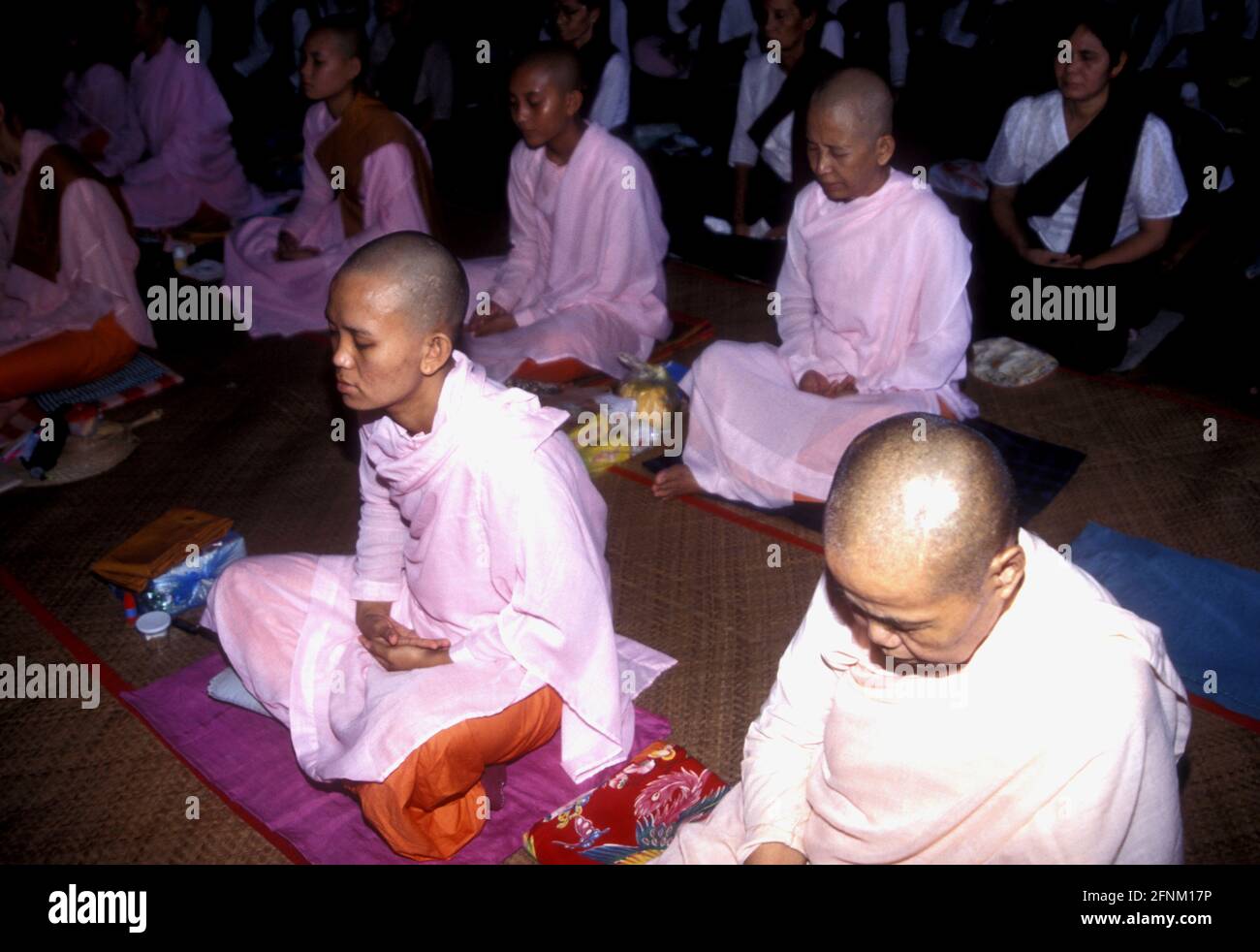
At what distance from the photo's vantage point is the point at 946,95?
8047 millimetres

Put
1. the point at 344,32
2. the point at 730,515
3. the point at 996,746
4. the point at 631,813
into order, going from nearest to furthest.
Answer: the point at 996,746 < the point at 631,813 < the point at 730,515 < the point at 344,32

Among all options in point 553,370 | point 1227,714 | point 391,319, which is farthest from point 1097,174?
point 391,319

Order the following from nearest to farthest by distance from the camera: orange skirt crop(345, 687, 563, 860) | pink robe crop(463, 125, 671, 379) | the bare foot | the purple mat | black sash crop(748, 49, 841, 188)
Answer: orange skirt crop(345, 687, 563, 860)
the purple mat
the bare foot
pink robe crop(463, 125, 671, 379)
black sash crop(748, 49, 841, 188)

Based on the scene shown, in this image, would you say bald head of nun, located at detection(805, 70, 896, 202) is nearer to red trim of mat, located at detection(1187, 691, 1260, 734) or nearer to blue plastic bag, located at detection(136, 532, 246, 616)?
red trim of mat, located at detection(1187, 691, 1260, 734)

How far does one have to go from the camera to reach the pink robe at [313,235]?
530cm

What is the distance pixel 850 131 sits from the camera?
12.2ft

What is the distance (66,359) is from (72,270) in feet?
1.35

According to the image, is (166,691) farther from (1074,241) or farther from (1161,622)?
(1074,241)

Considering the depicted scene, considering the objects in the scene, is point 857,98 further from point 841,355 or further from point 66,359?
point 66,359

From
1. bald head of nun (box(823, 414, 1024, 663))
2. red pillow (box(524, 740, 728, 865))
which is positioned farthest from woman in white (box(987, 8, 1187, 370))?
bald head of nun (box(823, 414, 1024, 663))

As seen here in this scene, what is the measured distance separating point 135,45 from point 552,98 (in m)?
3.91

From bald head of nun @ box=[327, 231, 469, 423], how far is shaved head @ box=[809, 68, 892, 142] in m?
1.65

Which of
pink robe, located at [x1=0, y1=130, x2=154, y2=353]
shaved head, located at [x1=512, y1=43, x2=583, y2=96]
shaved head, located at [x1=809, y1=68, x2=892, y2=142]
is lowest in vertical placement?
pink robe, located at [x1=0, y1=130, x2=154, y2=353]

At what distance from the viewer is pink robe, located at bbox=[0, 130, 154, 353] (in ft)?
15.8
